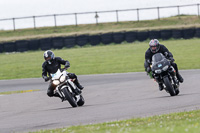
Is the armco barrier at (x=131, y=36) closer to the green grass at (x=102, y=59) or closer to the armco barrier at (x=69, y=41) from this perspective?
the green grass at (x=102, y=59)

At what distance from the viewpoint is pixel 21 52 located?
3694cm

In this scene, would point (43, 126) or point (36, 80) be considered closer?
point (43, 126)

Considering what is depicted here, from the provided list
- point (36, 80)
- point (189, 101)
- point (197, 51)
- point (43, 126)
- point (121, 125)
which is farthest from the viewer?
point (197, 51)

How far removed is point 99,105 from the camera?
12.1 metres

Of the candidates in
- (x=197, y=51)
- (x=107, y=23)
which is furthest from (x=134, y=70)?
(x=107, y=23)

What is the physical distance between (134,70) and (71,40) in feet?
45.1

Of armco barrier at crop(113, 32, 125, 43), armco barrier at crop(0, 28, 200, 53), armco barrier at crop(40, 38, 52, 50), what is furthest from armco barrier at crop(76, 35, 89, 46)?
armco barrier at crop(113, 32, 125, 43)

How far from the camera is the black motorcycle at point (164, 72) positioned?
1238cm

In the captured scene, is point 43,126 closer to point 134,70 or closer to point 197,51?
point 134,70

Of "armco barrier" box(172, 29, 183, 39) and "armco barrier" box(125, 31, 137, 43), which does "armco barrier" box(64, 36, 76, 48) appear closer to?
"armco barrier" box(125, 31, 137, 43)

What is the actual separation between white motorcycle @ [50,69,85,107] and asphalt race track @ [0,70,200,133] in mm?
282

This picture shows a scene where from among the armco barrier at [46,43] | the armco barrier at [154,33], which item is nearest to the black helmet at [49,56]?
the armco barrier at [46,43]

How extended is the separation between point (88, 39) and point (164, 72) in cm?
2485

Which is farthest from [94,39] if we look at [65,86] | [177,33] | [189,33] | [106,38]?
[65,86]
